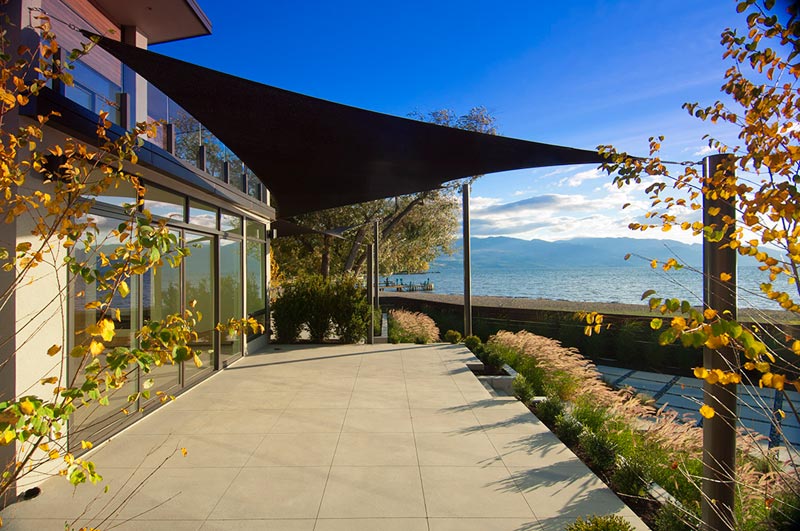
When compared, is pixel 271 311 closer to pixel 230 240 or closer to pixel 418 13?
pixel 230 240

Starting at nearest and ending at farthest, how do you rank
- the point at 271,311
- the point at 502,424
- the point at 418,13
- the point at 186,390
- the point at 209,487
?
the point at 209,487, the point at 502,424, the point at 186,390, the point at 418,13, the point at 271,311

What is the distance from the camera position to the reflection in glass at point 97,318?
12.2 ft

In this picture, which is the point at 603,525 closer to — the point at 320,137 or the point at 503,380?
the point at 320,137

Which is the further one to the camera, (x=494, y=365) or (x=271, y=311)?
(x=271, y=311)

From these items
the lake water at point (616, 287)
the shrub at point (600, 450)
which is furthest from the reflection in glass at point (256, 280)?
the lake water at point (616, 287)

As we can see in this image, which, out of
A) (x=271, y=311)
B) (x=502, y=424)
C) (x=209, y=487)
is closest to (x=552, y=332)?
(x=271, y=311)

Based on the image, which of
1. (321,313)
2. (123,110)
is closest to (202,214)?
(123,110)

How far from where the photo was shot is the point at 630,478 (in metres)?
3.18

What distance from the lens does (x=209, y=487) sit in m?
3.24

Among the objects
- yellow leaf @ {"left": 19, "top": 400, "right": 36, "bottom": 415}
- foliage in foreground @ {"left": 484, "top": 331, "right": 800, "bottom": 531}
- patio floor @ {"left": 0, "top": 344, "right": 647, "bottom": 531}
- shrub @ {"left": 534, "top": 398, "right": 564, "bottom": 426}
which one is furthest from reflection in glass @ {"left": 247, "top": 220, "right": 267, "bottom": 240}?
yellow leaf @ {"left": 19, "top": 400, "right": 36, "bottom": 415}

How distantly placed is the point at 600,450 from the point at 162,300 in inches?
179

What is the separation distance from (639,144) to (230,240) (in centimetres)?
668

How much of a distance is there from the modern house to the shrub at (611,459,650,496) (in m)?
2.89

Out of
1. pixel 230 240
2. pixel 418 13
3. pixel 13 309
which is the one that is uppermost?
pixel 418 13
